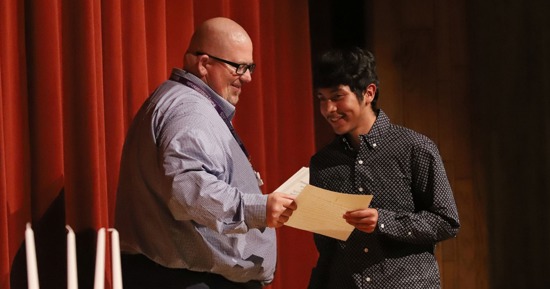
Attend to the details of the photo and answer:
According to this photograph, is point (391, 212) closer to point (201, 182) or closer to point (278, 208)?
point (278, 208)

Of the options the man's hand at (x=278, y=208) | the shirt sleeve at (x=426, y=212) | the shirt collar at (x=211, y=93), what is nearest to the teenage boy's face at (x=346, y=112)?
the shirt sleeve at (x=426, y=212)

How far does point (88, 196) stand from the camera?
256 centimetres

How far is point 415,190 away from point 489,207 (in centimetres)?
190

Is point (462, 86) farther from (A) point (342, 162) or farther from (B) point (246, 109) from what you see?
(A) point (342, 162)

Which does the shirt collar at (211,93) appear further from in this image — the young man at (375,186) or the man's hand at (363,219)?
the man's hand at (363,219)

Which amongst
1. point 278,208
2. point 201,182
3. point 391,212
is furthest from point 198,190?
point 391,212

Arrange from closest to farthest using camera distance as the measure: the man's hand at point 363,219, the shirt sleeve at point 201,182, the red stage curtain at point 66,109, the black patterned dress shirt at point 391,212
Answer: the shirt sleeve at point 201,182 < the man's hand at point 363,219 < the black patterned dress shirt at point 391,212 < the red stage curtain at point 66,109

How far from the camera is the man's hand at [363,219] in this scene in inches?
85.4

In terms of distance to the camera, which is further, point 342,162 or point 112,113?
point 112,113

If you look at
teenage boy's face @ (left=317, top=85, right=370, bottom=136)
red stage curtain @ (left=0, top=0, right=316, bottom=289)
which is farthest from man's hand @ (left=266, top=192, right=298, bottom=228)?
red stage curtain @ (left=0, top=0, right=316, bottom=289)

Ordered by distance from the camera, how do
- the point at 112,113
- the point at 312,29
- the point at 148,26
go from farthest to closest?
the point at 312,29
the point at 148,26
the point at 112,113

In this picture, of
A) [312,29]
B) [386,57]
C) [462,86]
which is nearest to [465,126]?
[462,86]

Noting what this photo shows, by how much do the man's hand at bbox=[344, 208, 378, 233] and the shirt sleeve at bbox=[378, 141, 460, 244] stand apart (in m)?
0.05

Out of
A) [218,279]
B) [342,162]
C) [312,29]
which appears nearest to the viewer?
[218,279]
